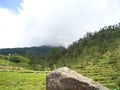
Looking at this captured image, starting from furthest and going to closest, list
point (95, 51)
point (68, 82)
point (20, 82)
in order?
point (95, 51) < point (20, 82) < point (68, 82)

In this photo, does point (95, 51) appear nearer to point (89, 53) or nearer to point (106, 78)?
point (89, 53)

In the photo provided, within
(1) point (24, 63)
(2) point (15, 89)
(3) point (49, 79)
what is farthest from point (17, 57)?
(3) point (49, 79)

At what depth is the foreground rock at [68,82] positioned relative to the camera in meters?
27.4

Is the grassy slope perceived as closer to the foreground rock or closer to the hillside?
the hillside

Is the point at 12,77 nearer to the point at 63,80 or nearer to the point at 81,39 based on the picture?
the point at 63,80

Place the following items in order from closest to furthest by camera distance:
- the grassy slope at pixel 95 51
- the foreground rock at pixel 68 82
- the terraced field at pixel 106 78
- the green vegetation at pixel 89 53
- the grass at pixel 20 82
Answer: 1. the foreground rock at pixel 68 82
2. the grass at pixel 20 82
3. the terraced field at pixel 106 78
4. the grassy slope at pixel 95 51
5. the green vegetation at pixel 89 53

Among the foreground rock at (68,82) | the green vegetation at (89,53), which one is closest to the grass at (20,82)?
the foreground rock at (68,82)

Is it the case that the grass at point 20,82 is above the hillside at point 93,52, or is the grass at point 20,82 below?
below

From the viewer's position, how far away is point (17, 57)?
192875mm

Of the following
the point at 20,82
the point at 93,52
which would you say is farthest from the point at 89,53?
the point at 20,82

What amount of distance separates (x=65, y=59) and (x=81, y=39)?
678 inches

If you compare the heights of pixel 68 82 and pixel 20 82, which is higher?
pixel 68 82

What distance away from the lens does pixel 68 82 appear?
28.0 metres

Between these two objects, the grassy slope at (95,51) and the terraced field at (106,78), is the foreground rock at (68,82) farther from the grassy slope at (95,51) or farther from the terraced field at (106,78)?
the grassy slope at (95,51)
